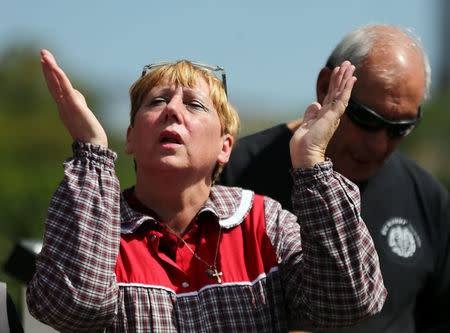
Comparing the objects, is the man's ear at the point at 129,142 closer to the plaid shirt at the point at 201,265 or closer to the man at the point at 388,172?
the plaid shirt at the point at 201,265

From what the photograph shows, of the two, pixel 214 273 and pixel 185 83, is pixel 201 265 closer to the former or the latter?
pixel 214 273

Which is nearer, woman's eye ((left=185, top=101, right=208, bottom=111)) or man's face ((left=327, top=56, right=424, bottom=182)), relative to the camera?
woman's eye ((left=185, top=101, right=208, bottom=111))

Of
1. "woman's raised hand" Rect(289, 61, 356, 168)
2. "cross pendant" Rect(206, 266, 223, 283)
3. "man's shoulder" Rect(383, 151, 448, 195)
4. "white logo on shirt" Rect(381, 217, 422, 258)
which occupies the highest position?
"woman's raised hand" Rect(289, 61, 356, 168)

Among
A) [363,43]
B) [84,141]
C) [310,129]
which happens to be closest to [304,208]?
[310,129]

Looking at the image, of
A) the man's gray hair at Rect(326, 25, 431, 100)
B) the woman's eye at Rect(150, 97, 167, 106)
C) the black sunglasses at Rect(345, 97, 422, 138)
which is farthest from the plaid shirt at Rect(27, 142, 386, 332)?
the man's gray hair at Rect(326, 25, 431, 100)

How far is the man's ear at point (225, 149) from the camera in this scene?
8.50 feet

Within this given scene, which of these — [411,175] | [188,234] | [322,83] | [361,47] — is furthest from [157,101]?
[411,175]

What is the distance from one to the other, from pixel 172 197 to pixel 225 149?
1.01ft

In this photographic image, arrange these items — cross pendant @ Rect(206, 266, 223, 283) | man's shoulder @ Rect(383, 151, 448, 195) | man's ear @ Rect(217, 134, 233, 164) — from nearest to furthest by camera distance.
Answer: cross pendant @ Rect(206, 266, 223, 283) → man's ear @ Rect(217, 134, 233, 164) → man's shoulder @ Rect(383, 151, 448, 195)

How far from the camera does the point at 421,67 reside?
3373 millimetres

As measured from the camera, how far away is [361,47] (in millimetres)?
3334

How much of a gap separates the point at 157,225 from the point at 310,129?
0.60 meters

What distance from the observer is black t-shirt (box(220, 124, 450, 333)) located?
3338 millimetres

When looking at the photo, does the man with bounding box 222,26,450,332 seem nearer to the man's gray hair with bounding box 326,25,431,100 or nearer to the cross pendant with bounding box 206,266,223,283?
the man's gray hair with bounding box 326,25,431,100
